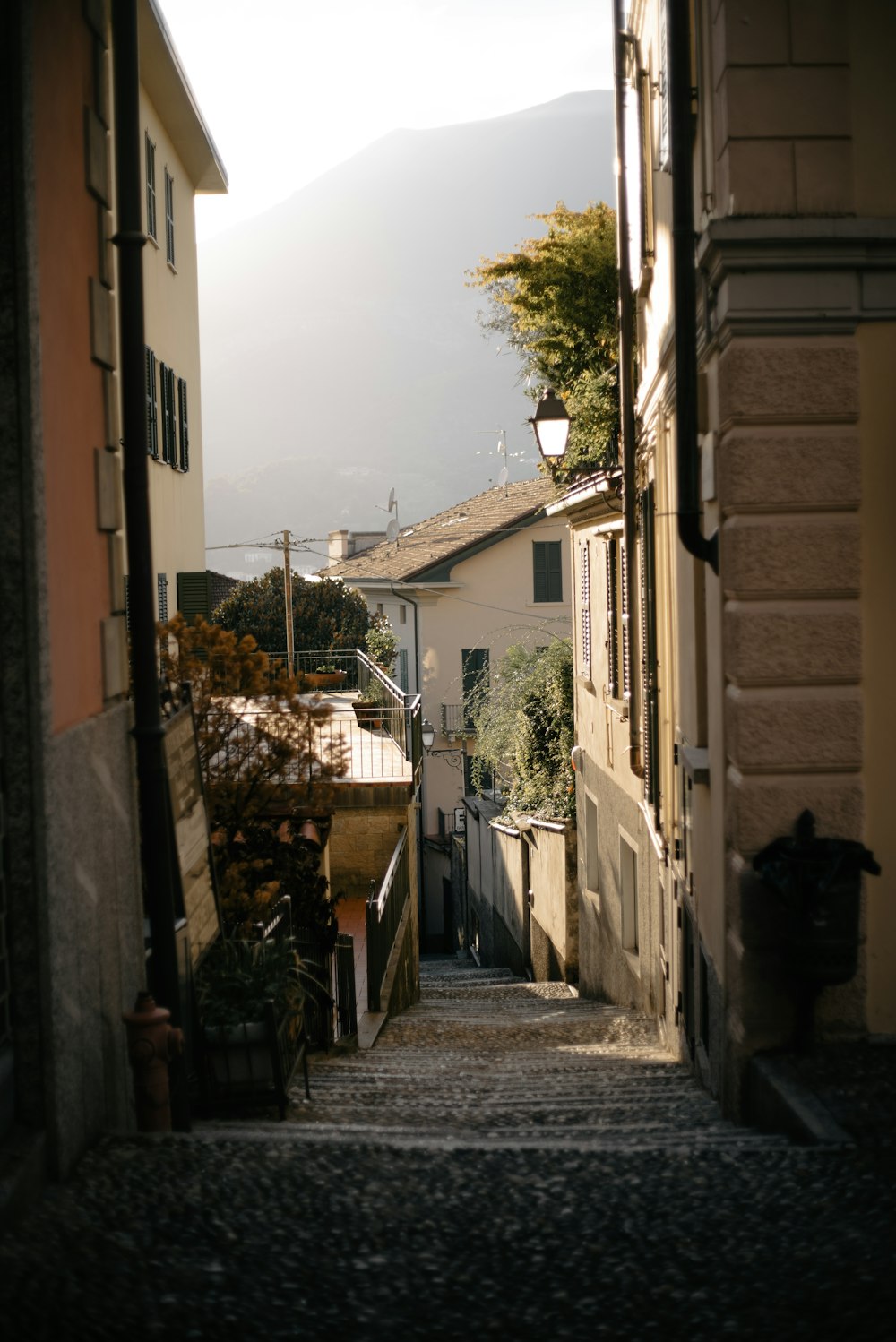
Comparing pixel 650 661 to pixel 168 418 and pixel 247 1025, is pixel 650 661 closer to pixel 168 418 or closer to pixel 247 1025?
pixel 247 1025

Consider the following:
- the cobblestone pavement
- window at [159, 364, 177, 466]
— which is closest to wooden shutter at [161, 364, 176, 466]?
window at [159, 364, 177, 466]

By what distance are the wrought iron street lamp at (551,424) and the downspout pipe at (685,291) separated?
5.10 meters

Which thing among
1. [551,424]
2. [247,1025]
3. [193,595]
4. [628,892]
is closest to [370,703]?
[193,595]

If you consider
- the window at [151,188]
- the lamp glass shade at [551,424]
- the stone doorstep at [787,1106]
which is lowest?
the stone doorstep at [787,1106]

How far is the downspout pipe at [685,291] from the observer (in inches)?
256

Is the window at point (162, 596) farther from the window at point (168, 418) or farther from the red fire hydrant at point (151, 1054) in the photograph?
the red fire hydrant at point (151, 1054)

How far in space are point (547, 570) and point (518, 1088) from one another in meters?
29.1

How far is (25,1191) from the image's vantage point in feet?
14.2

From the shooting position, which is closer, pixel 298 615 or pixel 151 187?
pixel 151 187

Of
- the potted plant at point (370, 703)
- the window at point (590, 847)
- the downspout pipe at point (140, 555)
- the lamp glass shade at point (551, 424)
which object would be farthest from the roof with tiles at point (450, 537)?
the downspout pipe at point (140, 555)

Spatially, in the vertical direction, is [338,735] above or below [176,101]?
below

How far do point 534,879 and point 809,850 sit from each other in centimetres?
1304

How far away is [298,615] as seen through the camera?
32.2m

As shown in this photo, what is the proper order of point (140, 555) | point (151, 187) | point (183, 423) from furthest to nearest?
point (183, 423), point (151, 187), point (140, 555)
